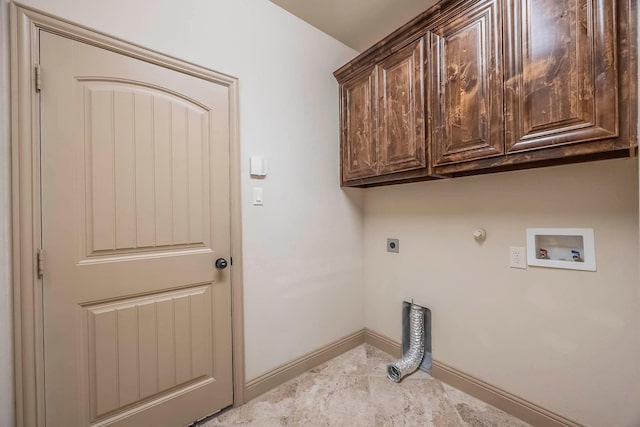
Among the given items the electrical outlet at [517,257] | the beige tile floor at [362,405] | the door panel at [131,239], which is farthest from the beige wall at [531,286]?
the door panel at [131,239]

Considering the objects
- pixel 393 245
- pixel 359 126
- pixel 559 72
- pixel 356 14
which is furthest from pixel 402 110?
pixel 393 245

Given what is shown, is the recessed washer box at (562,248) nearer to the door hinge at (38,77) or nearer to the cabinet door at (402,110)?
the cabinet door at (402,110)

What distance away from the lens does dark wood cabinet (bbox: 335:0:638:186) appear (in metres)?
1.05

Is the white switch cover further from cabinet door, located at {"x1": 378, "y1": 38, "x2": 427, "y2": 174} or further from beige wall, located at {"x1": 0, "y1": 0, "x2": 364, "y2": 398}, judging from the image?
cabinet door, located at {"x1": 378, "y1": 38, "x2": 427, "y2": 174}

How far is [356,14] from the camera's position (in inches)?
79.0

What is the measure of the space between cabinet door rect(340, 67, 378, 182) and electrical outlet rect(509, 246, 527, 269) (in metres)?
0.96

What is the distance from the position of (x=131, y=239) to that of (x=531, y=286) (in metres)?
2.18

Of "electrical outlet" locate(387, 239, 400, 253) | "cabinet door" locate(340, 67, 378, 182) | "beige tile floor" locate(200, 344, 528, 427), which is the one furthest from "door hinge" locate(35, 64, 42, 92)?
"electrical outlet" locate(387, 239, 400, 253)

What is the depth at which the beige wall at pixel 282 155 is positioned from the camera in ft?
5.20

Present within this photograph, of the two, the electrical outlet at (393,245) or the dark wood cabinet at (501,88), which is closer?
the dark wood cabinet at (501,88)

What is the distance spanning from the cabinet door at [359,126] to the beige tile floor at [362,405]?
1.47 meters

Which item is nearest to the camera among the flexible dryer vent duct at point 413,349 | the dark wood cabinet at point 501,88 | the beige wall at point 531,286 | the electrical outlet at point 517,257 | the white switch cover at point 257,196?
the dark wood cabinet at point 501,88

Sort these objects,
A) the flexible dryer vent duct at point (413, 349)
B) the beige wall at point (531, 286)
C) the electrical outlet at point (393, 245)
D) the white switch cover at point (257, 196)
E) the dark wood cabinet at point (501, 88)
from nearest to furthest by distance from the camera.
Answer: the dark wood cabinet at point (501, 88) → the beige wall at point (531, 286) → the white switch cover at point (257, 196) → the flexible dryer vent duct at point (413, 349) → the electrical outlet at point (393, 245)

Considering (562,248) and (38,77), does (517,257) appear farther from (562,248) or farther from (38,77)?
(38,77)
